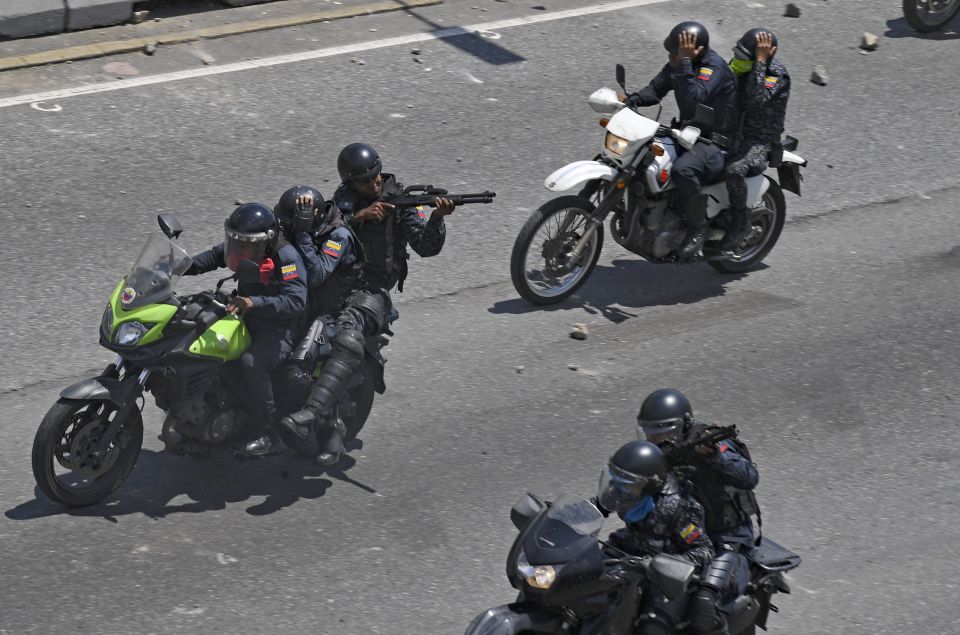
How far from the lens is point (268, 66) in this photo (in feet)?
40.4

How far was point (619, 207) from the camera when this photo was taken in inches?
379

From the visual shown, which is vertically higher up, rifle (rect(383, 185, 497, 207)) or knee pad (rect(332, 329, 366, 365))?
rifle (rect(383, 185, 497, 207))

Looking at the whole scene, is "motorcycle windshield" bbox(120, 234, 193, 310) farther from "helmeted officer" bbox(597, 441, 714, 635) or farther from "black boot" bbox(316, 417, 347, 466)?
"helmeted officer" bbox(597, 441, 714, 635)

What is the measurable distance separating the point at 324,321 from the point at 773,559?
9.31 ft

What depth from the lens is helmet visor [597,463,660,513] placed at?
539cm

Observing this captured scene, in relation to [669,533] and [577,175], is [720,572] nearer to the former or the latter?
[669,533]

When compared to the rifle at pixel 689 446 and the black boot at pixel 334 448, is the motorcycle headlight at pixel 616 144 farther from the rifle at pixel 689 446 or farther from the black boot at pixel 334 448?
the rifle at pixel 689 446

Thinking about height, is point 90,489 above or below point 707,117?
below

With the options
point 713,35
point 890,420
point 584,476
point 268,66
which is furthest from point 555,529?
point 713,35

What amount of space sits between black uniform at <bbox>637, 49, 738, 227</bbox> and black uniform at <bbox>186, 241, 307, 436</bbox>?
3.39m

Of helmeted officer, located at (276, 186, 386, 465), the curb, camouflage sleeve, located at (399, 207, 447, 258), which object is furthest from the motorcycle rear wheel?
the curb

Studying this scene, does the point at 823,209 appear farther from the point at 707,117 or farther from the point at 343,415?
the point at 343,415

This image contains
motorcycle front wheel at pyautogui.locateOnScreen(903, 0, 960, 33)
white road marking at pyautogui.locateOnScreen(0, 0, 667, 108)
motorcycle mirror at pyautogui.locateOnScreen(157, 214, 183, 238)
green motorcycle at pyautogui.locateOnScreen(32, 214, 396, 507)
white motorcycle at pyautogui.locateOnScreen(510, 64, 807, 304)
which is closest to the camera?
green motorcycle at pyautogui.locateOnScreen(32, 214, 396, 507)

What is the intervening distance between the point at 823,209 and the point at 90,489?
21.0 feet
